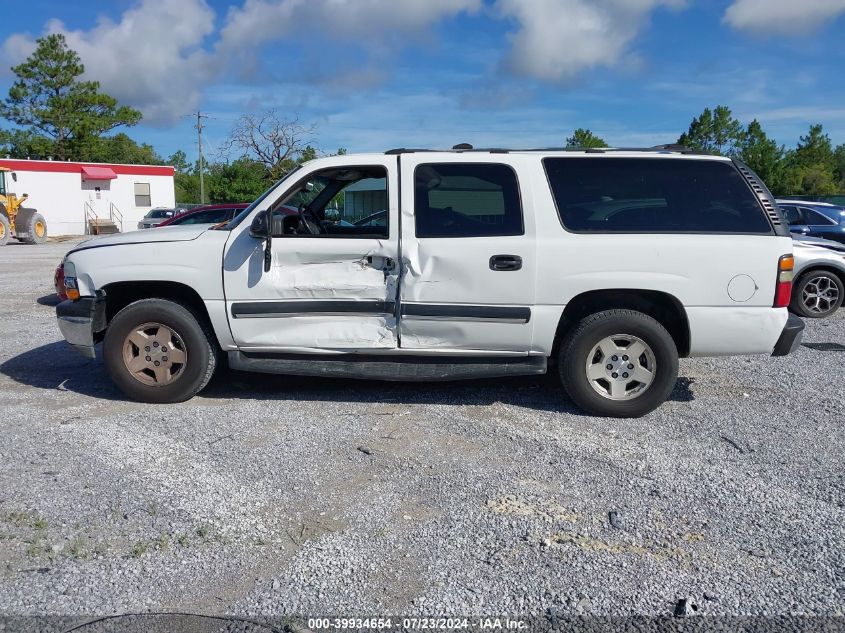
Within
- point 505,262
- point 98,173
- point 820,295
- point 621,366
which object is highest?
point 98,173

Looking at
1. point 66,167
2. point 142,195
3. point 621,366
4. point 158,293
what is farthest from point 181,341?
point 142,195

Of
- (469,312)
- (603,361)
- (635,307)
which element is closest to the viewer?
(469,312)

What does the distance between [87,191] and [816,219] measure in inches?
1484

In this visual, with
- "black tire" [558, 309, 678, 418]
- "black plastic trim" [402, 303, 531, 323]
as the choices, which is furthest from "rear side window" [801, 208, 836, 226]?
"black plastic trim" [402, 303, 531, 323]

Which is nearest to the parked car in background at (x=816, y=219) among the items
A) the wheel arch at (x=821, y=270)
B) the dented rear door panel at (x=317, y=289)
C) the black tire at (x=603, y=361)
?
the wheel arch at (x=821, y=270)

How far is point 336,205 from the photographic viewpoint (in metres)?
6.52

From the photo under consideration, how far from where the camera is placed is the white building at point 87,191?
1554 inches

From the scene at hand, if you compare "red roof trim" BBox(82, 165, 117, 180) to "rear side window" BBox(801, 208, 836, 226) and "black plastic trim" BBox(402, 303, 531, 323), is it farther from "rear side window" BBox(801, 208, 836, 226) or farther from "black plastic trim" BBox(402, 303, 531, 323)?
"black plastic trim" BBox(402, 303, 531, 323)

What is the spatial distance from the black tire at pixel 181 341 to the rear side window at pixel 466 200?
5.99 feet

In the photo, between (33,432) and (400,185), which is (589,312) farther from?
(33,432)

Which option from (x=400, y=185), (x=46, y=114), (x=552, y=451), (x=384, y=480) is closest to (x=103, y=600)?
(x=384, y=480)

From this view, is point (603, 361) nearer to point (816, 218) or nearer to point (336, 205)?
point (336, 205)

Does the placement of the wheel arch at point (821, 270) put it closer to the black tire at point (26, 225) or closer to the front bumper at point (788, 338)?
the front bumper at point (788, 338)

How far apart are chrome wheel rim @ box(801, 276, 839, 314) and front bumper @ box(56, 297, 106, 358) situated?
8951 millimetres
